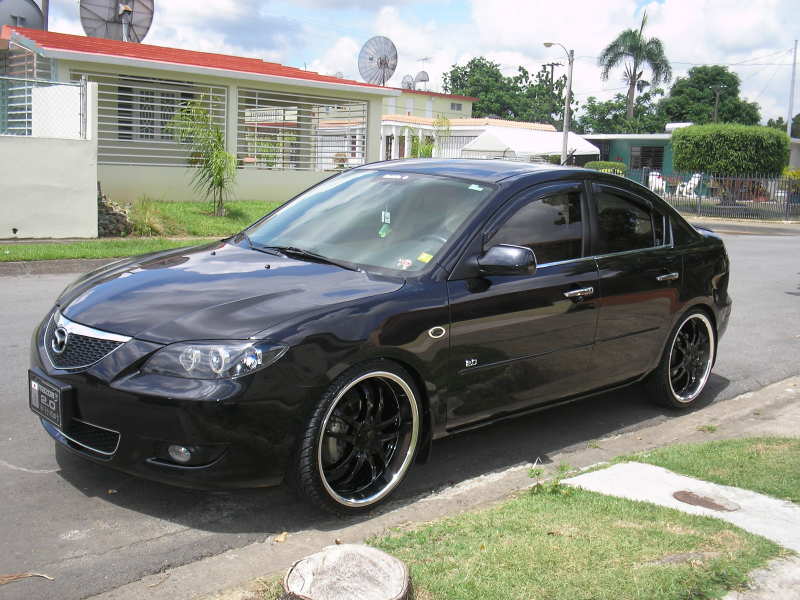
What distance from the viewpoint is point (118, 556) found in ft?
10.8

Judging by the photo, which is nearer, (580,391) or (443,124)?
(580,391)

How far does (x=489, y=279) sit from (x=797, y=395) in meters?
3.69

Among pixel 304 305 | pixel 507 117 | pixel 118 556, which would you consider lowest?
pixel 118 556

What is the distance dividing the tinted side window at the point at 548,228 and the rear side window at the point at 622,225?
0.23 meters

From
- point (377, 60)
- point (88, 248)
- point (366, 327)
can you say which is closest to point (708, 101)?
point (377, 60)

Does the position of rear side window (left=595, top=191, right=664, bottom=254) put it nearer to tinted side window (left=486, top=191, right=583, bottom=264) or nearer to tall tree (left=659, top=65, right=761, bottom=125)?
tinted side window (left=486, top=191, right=583, bottom=264)

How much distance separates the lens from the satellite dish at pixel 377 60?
34125 millimetres

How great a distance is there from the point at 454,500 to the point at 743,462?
1762mm

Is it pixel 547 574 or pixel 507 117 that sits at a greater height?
pixel 507 117

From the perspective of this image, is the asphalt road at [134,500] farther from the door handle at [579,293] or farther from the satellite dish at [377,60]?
the satellite dish at [377,60]

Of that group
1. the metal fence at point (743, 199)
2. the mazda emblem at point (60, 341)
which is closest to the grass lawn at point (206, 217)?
the mazda emblem at point (60, 341)

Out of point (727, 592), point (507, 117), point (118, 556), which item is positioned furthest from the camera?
point (507, 117)

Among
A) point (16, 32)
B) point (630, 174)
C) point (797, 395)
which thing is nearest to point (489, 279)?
point (797, 395)

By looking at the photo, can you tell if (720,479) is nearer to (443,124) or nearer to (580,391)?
(580,391)
